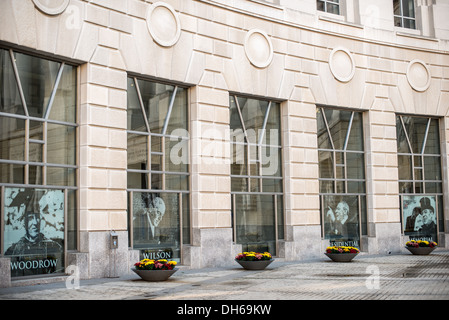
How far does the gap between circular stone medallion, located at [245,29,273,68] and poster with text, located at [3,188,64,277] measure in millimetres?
9846

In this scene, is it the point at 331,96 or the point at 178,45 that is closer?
the point at 178,45

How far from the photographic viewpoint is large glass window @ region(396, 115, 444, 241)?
92.3ft

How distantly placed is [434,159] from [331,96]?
24.5ft

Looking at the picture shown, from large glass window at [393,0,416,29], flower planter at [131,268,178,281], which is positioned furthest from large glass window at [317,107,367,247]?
flower planter at [131,268,178,281]

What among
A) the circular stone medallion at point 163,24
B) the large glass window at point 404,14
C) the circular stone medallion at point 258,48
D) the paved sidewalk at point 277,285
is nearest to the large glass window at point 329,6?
the large glass window at point 404,14

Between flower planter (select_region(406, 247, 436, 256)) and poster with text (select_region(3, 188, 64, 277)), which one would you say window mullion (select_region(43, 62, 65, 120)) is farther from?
flower planter (select_region(406, 247, 436, 256))

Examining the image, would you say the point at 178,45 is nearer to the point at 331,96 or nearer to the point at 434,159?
the point at 331,96

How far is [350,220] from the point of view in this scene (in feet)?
86.7

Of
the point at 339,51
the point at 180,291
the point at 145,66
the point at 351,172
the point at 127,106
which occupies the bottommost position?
the point at 180,291

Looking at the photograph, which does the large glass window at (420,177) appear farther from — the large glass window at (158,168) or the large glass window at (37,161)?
the large glass window at (37,161)

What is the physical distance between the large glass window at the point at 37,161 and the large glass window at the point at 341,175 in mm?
11989

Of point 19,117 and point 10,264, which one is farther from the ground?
point 19,117

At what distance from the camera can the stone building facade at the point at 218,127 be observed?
56.7 ft
